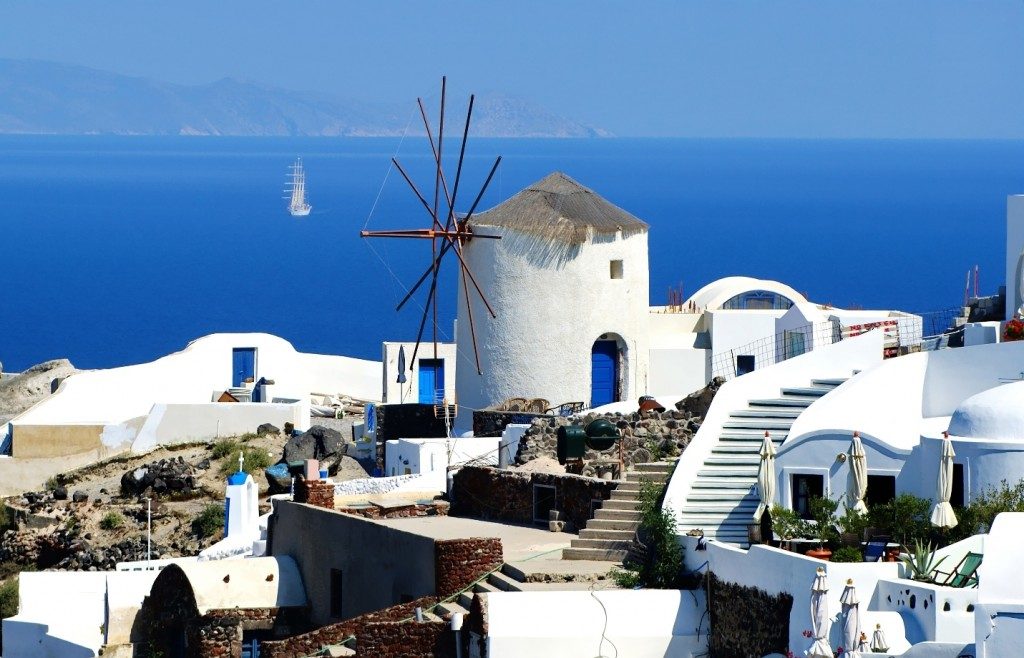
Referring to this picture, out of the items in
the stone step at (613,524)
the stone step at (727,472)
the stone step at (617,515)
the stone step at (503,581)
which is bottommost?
the stone step at (503,581)

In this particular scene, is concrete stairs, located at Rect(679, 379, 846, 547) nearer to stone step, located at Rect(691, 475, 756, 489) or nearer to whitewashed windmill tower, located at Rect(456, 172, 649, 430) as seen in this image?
stone step, located at Rect(691, 475, 756, 489)

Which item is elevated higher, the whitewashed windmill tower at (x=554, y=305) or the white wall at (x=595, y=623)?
the whitewashed windmill tower at (x=554, y=305)

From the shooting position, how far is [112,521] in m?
43.9

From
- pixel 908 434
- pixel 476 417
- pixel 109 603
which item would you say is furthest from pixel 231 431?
pixel 908 434

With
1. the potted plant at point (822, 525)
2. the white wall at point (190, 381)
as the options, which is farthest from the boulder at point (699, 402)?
the white wall at point (190, 381)

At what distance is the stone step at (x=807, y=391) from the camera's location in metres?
33.1

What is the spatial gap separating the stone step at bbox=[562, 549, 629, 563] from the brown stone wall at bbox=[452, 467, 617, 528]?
183cm

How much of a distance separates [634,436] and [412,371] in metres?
17.2

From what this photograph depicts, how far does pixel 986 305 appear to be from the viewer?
36250 mm

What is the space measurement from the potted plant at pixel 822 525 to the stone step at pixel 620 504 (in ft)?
11.4

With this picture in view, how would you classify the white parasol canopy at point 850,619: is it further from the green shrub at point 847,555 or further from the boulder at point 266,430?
the boulder at point 266,430

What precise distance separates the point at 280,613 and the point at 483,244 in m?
13.7

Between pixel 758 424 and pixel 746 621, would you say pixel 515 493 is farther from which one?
pixel 746 621

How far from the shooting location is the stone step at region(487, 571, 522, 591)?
2932cm
